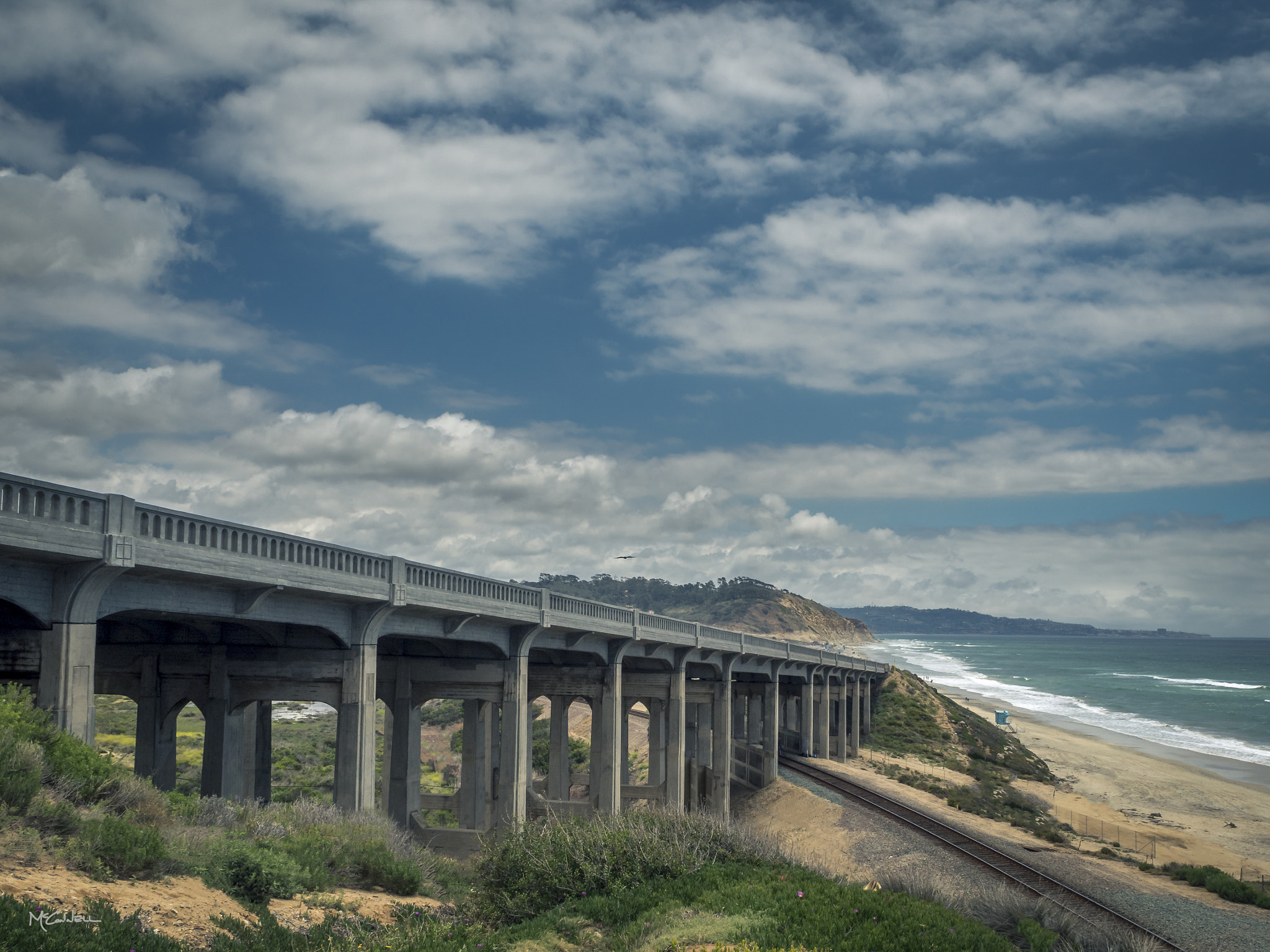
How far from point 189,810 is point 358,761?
4857mm

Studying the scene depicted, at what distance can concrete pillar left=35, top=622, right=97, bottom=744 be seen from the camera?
12227 mm

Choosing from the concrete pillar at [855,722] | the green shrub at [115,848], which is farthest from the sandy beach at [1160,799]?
the green shrub at [115,848]

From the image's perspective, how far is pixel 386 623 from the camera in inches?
794

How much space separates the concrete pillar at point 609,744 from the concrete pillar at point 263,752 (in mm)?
11132

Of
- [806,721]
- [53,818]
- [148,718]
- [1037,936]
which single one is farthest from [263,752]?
[806,721]

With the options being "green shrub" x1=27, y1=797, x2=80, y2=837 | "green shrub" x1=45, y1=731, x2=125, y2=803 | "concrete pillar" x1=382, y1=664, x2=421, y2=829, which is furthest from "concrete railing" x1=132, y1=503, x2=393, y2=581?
"concrete pillar" x1=382, y1=664, x2=421, y2=829

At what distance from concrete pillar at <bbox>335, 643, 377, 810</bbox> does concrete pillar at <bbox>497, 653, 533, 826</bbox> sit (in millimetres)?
6419

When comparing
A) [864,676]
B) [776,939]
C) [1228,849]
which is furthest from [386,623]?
[864,676]

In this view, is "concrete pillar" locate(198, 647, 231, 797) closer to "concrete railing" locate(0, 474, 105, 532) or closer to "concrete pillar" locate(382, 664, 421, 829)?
"concrete pillar" locate(382, 664, 421, 829)

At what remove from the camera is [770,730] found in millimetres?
49969

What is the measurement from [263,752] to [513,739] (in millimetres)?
7825

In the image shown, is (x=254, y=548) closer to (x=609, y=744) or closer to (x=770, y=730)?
(x=609, y=744)

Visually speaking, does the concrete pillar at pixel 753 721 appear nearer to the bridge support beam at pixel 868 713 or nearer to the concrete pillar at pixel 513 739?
the bridge support beam at pixel 868 713

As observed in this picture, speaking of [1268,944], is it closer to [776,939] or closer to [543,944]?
[776,939]
